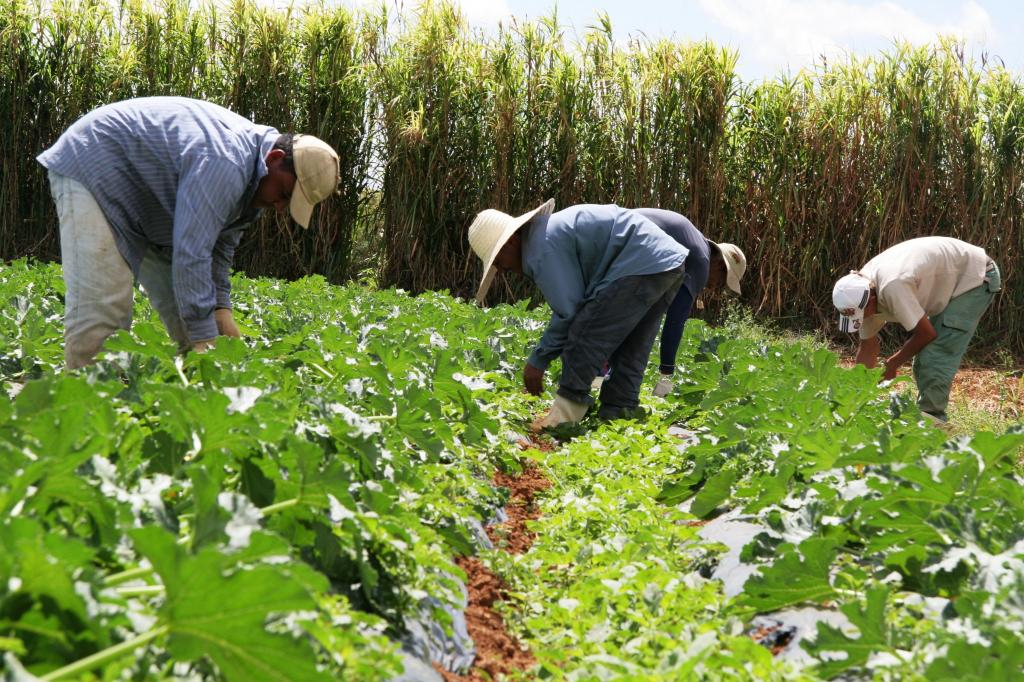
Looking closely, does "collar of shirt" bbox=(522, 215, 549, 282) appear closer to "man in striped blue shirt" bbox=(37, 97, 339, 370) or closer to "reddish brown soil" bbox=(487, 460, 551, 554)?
"reddish brown soil" bbox=(487, 460, 551, 554)

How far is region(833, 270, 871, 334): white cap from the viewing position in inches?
265

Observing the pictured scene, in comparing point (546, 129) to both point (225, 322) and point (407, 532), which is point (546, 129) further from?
point (407, 532)

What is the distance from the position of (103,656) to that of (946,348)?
22.5 ft

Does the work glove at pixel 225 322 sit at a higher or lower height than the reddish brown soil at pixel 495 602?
higher

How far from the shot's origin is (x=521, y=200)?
42.4ft

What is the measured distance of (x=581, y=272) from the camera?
5578mm

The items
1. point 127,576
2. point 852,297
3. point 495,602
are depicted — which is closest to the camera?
point 127,576

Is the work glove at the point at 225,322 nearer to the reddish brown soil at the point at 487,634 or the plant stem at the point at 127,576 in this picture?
the reddish brown soil at the point at 487,634

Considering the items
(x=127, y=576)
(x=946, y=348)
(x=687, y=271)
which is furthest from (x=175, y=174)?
(x=946, y=348)

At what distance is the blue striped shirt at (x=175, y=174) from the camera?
13.3 feet

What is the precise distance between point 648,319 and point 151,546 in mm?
4693

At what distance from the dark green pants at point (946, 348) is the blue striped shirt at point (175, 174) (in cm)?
502

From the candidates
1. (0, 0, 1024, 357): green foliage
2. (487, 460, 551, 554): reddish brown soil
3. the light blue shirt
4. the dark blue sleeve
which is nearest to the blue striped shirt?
(487, 460, 551, 554): reddish brown soil

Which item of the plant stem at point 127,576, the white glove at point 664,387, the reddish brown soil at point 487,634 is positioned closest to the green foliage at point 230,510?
the plant stem at point 127,576
